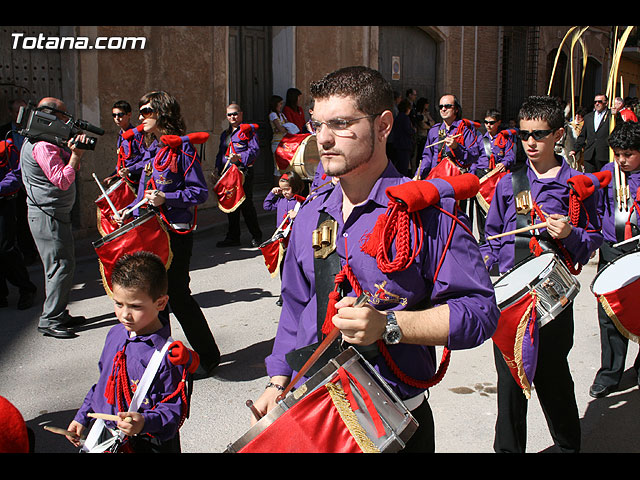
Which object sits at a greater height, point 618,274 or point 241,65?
point 241,65

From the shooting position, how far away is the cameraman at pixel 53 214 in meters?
6.01

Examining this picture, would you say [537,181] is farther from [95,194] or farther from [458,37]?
[458,37]

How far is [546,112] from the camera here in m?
3.95

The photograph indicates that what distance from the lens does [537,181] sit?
4016 mm

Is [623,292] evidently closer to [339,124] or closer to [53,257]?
[339,124]

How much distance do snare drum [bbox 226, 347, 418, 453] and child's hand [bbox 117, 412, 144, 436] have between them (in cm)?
75

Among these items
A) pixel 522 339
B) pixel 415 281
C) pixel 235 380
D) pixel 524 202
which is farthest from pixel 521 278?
pixel 235 380

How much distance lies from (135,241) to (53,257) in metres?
1.69

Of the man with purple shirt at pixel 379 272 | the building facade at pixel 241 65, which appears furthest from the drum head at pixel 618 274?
the man with purple shirt at pixel 379 272

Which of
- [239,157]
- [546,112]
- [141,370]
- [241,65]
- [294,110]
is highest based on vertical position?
[241,65]

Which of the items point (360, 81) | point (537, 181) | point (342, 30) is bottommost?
point (537, 181)
